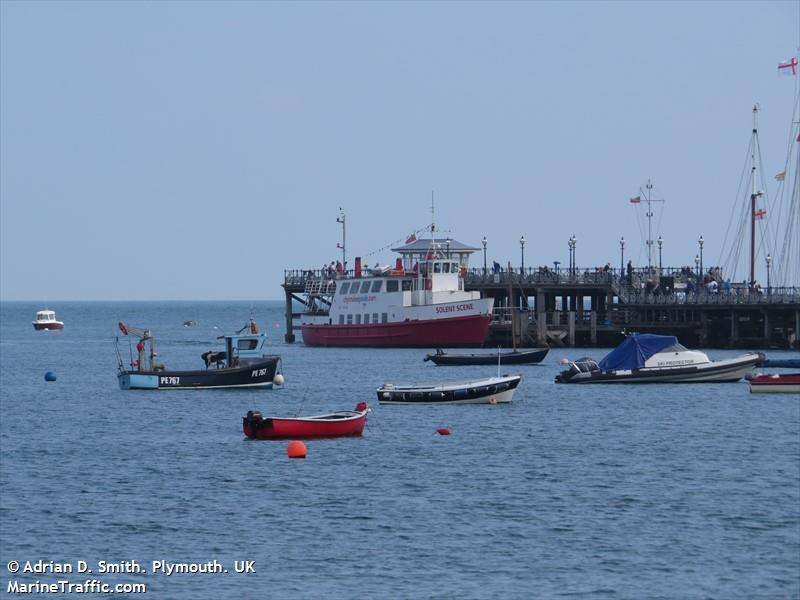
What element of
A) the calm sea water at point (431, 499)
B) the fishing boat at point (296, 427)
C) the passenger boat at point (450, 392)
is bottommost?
the calm sea water at point (431, 499)

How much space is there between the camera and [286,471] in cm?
4772

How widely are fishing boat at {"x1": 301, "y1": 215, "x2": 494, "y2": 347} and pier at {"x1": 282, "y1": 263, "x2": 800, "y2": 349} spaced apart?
9.76 feet

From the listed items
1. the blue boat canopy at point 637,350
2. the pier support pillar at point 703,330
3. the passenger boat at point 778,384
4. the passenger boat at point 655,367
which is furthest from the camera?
the pier support pillar at point 703,330

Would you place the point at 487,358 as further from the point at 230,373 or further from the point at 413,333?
the point at 230,373

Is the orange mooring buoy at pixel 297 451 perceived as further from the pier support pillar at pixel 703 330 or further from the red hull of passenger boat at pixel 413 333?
the pier support pillar at pixel 703 330

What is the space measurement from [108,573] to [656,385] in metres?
50.4

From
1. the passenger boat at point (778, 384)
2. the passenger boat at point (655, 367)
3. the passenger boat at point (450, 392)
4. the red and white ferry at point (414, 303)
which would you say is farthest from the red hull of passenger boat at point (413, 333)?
the passenger boat at point (450, 392)

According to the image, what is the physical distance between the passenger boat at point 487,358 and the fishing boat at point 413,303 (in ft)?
36.4

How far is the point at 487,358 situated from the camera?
311 feet

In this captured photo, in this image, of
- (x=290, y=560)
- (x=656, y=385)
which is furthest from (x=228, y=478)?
(x=656, y=385)

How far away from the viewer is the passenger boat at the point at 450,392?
67.6 meters

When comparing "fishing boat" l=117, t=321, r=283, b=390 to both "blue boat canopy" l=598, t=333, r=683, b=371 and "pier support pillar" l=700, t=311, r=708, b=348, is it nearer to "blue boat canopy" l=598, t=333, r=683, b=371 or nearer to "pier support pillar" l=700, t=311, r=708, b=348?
"blue boat canopy" l=598, t=333, r=683, b=371

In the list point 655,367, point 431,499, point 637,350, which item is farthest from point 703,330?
point 431,499

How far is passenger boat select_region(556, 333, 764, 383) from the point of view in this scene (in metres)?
78.8
